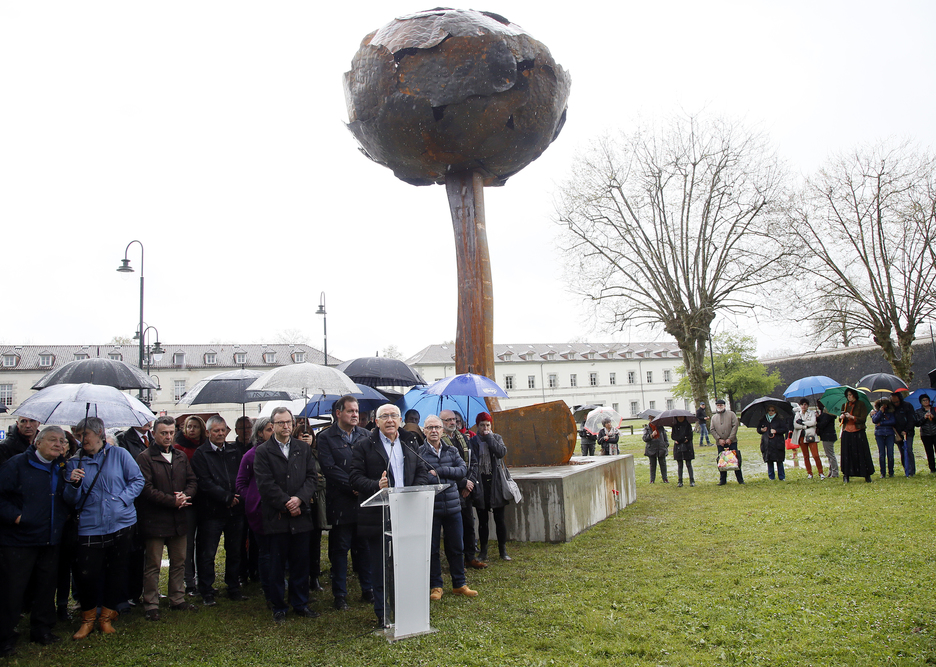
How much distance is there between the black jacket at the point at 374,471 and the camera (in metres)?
5.07

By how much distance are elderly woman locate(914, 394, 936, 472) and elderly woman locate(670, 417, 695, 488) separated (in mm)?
3912

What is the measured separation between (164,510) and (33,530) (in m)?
1.03

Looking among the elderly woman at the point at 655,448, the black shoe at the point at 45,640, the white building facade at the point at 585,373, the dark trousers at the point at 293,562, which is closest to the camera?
the black shoe at the point at 45,640

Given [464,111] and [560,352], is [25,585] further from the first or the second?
[560,352]

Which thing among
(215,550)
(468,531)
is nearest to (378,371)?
(468,531)

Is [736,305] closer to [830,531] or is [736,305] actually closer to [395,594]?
[830,531]

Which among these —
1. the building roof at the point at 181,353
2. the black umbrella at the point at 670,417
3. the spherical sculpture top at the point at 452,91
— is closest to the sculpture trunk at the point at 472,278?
the spherical sculpture top at the point at 452,91

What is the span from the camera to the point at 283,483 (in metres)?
5.23

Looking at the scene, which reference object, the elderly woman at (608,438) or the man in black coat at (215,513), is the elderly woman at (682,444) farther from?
the man in black coat at (215,513)

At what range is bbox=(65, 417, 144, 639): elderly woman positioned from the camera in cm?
484

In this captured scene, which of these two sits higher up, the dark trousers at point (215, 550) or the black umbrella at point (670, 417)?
the black umbrella at point (670, 417)

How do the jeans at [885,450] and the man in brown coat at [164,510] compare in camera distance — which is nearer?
the man in brown coat at [164,510]

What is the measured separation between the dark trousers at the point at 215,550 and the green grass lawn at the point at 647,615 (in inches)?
9.3

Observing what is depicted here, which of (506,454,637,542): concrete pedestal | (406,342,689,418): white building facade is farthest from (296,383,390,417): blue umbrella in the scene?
(406,342,689,418): white building facade
